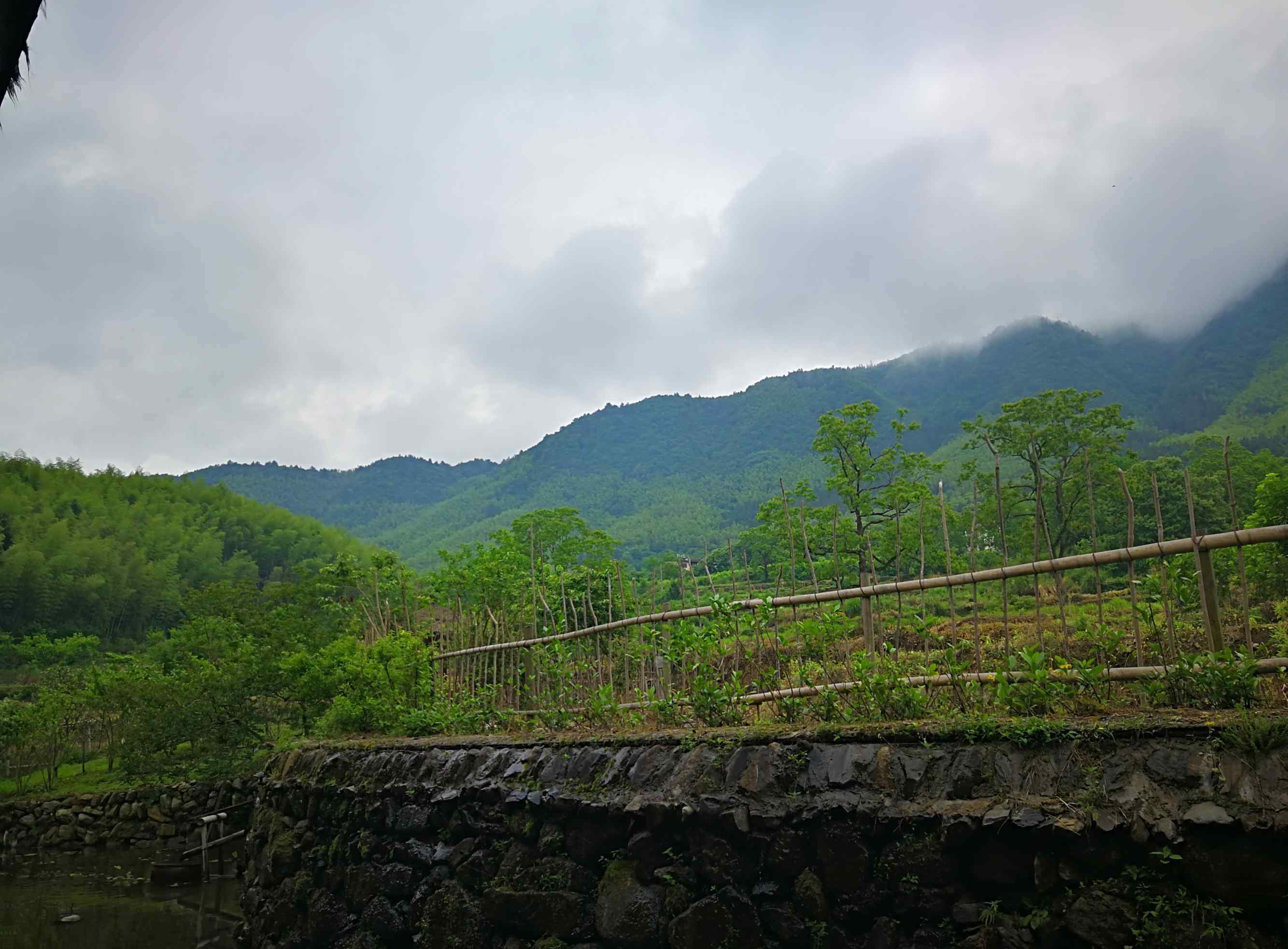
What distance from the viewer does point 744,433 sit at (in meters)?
91.4

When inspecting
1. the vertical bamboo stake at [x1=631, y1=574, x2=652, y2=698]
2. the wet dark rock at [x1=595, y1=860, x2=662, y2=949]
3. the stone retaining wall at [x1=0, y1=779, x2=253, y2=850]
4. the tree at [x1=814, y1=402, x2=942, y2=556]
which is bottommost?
the stone retaining wall at [x1=0, y1=779, x2=253, y2=850]

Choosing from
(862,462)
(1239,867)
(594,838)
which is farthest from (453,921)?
(862,462)

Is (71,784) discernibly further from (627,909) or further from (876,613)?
(876,613)

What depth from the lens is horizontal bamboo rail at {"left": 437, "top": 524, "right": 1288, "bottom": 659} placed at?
A: 3.62 meters

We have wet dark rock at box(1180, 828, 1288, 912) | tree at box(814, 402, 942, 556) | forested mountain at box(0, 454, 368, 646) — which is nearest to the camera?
wet dark rock at box(1180, 828, 1288, 912)

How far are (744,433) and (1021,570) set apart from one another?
87.8 m

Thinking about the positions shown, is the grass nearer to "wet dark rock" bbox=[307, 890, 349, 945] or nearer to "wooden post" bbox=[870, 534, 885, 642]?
"wet dark rock" bbox=[307, 890, 349, 945]

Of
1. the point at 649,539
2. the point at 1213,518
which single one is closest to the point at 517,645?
the point at 1213,518

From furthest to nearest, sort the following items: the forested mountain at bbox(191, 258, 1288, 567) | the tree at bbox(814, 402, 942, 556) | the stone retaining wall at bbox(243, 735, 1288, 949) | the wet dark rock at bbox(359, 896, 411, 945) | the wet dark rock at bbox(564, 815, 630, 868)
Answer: the forested mountain at bbox(191, 258, 1288, 567) < the tree at bbox(814, 402, 942, 556) < the wet dark rock at bbox(359, 896, 411, 945) < the wet dark rock at bbox(564, 815, 630, 868) < the stone retaining wall at bbox(243, 735, 1288, 949)

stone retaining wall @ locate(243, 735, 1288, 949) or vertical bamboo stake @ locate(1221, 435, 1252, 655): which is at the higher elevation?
vertical bamboo stake @ locate(1221, 435, 1252, 655)

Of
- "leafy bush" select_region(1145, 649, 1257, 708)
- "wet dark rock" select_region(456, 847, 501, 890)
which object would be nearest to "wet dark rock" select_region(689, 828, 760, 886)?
"wet dark rock" select_region(456, 847, 501, 890)

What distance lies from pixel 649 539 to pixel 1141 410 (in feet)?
134

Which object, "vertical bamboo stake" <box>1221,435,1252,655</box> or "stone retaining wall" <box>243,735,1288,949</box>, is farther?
"vertical bamboo stake" <box>1221,435,1252,655</box>

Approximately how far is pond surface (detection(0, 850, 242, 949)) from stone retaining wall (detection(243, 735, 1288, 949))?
177 inches
